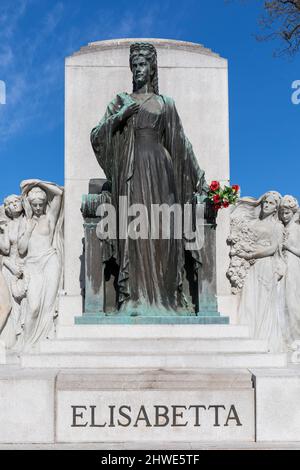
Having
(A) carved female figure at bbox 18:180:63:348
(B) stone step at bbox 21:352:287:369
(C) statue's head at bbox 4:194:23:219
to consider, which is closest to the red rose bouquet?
(B) stone step at bbox 21:352:287:369

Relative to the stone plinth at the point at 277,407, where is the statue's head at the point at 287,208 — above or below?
above

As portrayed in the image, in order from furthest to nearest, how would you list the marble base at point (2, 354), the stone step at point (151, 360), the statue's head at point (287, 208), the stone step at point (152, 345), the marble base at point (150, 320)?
the statue's head at point (287, 208) < the marble base at point (2, 354) < the marble base at point (150, 320) < the stone step at point (152, 345) < the stone step at point (151, 360)

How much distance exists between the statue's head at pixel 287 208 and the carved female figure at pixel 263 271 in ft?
0.27

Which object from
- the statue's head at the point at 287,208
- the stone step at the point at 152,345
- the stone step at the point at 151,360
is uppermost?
the statue's head at the point at 287,208

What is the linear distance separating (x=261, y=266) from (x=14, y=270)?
4.00 m

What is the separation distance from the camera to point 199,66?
33.0 feet

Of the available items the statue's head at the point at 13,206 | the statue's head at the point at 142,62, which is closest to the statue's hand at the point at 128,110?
the statue's head at the point at 142,62

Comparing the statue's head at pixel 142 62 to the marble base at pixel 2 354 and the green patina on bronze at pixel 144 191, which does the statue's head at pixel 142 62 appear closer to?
the green patina on bronze at pixel 144 191

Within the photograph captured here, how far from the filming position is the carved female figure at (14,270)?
10242 millimetres

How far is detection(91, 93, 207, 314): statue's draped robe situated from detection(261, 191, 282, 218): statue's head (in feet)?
9.45

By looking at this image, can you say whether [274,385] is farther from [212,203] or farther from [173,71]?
[173,71]

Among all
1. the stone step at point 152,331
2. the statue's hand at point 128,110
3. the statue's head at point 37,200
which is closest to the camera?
the stone step at point 152,331
